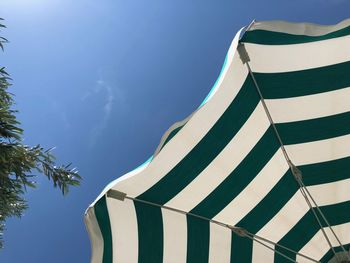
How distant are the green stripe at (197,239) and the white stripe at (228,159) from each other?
269mm

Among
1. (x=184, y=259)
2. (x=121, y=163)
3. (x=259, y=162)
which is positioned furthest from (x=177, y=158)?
(x=121, y=163)

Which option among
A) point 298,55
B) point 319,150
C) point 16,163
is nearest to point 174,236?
point 319,150

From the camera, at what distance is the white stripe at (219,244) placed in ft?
10.5

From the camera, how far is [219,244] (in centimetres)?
324

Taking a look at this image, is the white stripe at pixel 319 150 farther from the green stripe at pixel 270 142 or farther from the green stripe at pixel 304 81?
the green stripe at pixel 304 81

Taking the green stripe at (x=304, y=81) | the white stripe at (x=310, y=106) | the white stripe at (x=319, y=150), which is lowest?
the white stripe at (x=319, y=150)

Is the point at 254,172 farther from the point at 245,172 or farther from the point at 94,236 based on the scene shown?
the point at 94,236

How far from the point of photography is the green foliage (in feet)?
14.7

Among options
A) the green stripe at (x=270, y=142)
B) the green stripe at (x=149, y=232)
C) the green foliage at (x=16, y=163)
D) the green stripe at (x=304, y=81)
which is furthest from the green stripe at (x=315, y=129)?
the green foliage at (x=16, y=163)

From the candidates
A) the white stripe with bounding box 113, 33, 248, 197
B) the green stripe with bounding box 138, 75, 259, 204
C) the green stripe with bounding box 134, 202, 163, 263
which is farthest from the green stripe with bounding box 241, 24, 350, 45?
the green stripe with bounding box 134, 202, 163, 263

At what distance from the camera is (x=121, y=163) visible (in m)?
11.2

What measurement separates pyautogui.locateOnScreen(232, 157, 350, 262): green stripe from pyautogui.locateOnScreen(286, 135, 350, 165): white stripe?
1.9 inches

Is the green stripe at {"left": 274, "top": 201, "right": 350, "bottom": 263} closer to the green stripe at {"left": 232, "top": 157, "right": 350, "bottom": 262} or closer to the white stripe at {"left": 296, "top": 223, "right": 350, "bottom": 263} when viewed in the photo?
the white stripe at {"left": 296, "top": 223, "right": 350, "bottom": 263}

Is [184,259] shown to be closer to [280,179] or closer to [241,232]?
[241,232]
